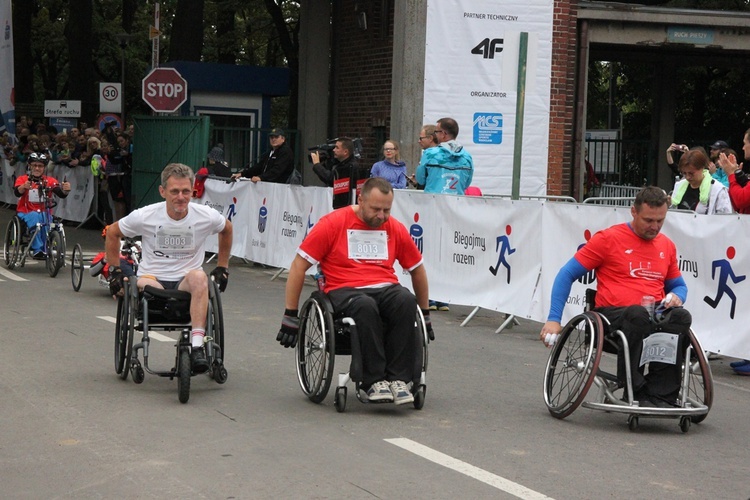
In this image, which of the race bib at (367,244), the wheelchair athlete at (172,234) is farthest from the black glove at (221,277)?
the race bib at (367,244)

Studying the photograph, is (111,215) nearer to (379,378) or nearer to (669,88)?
(669,88)

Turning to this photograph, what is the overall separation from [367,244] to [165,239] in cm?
149

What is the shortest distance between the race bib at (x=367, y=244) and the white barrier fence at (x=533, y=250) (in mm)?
3505

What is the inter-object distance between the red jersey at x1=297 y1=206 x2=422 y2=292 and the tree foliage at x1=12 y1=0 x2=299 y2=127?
68.5 feet

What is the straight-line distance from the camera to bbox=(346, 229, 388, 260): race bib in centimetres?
848

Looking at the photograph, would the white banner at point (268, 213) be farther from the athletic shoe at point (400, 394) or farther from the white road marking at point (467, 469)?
the white road marking at point (467, 469)

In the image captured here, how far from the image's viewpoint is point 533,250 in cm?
1279

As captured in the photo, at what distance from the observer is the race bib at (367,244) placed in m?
8.48

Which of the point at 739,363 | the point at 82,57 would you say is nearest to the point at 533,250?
the point at 739,363

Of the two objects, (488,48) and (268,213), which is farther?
(488,48)

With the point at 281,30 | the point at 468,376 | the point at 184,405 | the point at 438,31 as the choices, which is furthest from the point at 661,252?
the point at 281,30

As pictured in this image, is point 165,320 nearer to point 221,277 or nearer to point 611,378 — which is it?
point 221,277

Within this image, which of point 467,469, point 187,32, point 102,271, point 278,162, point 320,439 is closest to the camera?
point 467,469

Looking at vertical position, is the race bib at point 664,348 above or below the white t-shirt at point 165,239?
below
